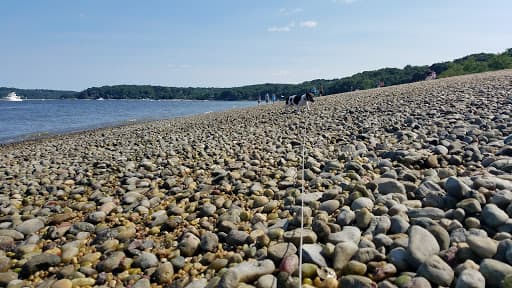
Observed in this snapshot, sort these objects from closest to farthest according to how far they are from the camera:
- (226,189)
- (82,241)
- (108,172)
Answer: (82,241) → (226,189) → (108,172)

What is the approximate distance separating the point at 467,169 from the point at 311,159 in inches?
87.0

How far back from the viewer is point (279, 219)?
3.39 meters

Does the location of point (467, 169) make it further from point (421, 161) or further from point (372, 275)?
point (372, 275)

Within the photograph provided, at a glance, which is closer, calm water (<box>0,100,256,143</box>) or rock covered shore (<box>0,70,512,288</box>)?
rock covered shore (<box>0,70,512,288</box>)

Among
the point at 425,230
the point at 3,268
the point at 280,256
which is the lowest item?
the point at 3,268

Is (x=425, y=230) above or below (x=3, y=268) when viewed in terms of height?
above

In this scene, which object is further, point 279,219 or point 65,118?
point 65,118

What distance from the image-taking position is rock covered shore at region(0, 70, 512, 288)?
2279mm

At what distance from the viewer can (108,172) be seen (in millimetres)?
6441

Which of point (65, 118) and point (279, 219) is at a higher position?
point (65, 118)

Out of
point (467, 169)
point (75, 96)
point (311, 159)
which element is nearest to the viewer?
point (467, 169)

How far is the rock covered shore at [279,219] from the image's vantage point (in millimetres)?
2279

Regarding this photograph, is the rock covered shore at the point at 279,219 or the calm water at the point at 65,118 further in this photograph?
the calm water at the point at 65,118

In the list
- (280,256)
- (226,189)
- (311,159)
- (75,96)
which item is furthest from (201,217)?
(75,96)
